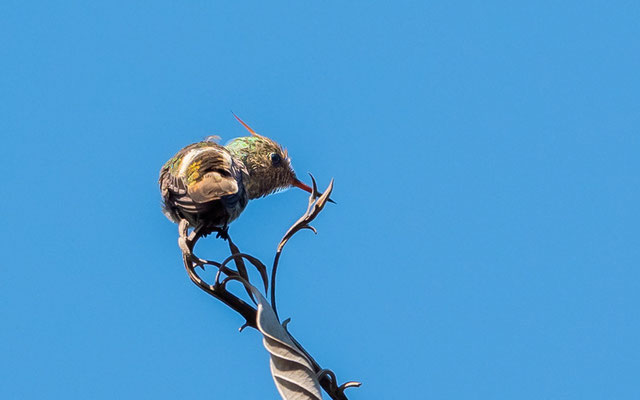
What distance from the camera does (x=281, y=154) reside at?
Result: 6078mm

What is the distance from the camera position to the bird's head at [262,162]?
5680 millimetres

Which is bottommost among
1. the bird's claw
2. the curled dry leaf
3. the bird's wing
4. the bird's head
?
the curled dry leaf

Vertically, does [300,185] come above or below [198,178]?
above

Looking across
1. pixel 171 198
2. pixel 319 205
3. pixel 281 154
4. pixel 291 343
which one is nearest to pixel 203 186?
pixel 171 198

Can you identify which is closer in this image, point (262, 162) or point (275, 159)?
point (262, 162)

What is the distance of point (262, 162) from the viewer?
5793 millimetres

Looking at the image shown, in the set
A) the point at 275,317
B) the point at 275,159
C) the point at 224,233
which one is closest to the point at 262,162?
the point at 275,159

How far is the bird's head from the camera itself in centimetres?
568

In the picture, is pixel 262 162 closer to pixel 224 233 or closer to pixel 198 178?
pixel 224 233

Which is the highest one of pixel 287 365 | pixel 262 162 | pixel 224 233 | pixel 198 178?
pixel 262 162

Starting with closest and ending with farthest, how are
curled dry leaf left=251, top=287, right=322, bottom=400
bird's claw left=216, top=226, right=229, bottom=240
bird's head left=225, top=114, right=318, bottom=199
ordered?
curled dry leaf left=251, top=287, right=322, bottom=400 → bird's claw left=216, top=226, right=229, bottom=240 → bird's head left=225, top=114, right=318, bottom=199

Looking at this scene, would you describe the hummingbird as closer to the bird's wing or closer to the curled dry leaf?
the bird's wing

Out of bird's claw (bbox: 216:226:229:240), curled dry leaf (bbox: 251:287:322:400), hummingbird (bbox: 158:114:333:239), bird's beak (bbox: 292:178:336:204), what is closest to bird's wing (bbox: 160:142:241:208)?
hummingbird (bbox: 158:114:333:239)

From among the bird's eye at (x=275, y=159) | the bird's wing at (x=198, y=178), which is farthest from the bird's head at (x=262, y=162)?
the bird's wing at (x=198, y=178)
